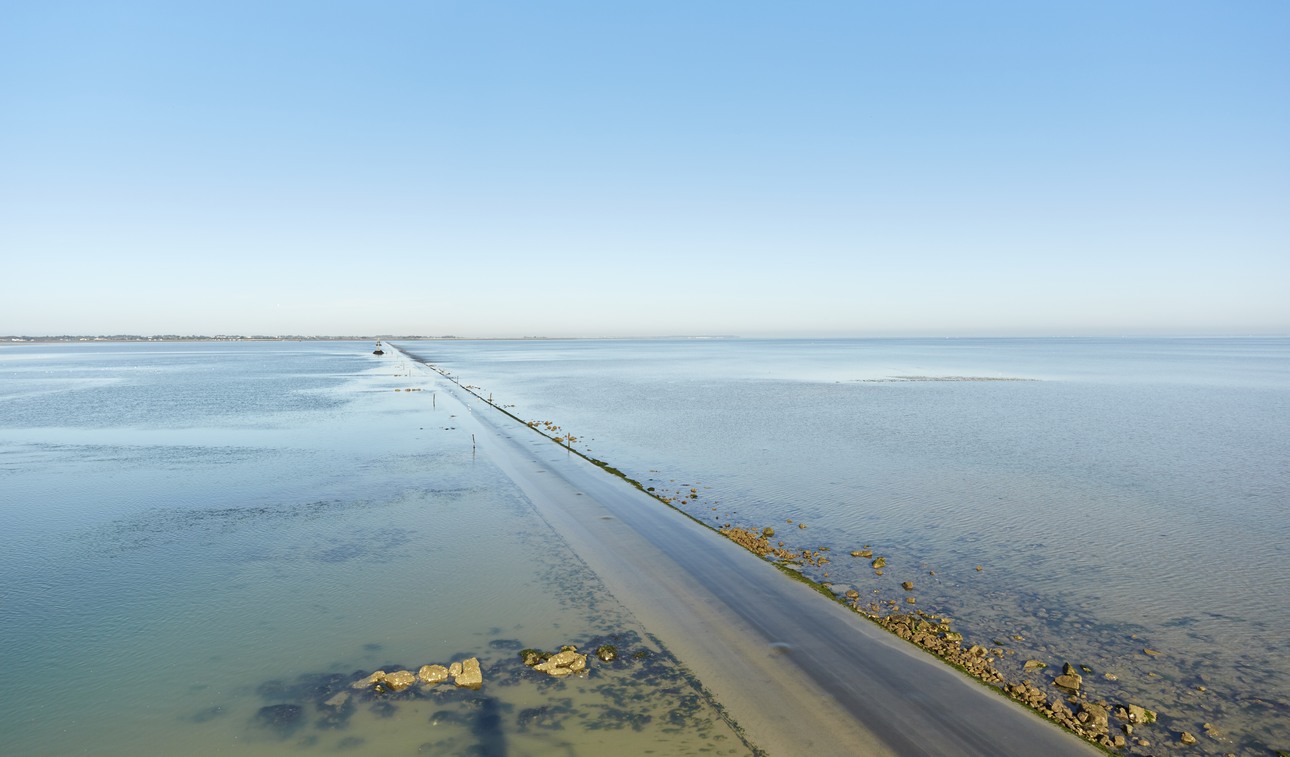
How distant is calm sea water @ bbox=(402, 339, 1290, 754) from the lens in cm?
1411

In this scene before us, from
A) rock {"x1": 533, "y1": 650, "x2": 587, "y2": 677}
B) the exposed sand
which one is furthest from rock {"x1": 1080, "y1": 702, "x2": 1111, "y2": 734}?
rock {"x1": 533, "y1": 650, "x2": 587, "y2": 677}

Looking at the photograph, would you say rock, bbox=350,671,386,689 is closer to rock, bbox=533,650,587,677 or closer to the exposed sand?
rock, bbox=533,650,587,677

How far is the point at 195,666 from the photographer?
13781 millimetres

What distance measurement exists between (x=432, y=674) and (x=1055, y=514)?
2395cm

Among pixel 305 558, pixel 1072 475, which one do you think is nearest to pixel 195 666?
pixel 305 558

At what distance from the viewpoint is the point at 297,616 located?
16.2 metres

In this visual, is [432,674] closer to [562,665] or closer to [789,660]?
[562,665]

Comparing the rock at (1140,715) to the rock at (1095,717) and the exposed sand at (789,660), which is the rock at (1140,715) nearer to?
the rock at (1095,717)

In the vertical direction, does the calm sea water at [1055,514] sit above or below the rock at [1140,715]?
below

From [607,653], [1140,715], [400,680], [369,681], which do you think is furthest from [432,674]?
[1140,715]

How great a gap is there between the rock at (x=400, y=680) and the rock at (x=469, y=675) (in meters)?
0.79

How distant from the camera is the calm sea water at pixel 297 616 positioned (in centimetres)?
1157

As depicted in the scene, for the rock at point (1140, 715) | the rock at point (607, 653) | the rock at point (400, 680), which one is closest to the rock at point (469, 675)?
the rock at point (400, 680)

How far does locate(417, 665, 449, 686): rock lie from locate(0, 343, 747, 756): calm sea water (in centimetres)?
36
